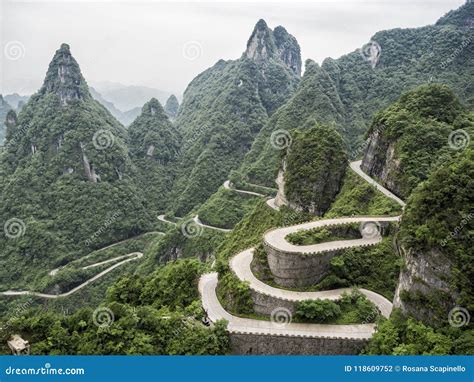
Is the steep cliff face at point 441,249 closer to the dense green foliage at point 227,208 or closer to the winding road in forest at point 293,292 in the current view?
the winding road in forest at point 293,292

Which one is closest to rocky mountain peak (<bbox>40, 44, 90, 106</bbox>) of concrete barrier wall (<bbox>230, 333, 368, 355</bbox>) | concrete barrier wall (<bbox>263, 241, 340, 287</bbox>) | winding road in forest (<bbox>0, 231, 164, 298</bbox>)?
winding road in forest (<bbox>0, 231, 164, 298</bbox>)

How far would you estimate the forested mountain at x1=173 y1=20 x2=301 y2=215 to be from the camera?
9994cm

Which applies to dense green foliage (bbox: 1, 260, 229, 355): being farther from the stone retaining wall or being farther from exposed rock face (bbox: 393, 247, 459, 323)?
exposed rock face (bbox: 393, 247, 459, 323)

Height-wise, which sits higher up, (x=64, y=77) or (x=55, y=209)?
(x=64, y=77)

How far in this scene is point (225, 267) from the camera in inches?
1220

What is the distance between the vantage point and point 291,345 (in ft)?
82.1

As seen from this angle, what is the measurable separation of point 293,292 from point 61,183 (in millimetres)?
76523

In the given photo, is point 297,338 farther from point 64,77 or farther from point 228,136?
point 64,77

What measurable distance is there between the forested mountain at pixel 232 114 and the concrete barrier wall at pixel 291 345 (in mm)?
70197

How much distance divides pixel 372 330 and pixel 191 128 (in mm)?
113868

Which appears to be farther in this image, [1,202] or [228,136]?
[228,136]

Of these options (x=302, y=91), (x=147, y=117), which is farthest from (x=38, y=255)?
(x=302, y=91)

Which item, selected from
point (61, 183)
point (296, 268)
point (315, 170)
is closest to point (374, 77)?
point (315, 170)

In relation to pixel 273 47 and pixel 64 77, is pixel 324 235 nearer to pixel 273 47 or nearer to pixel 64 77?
pixel 64 77
